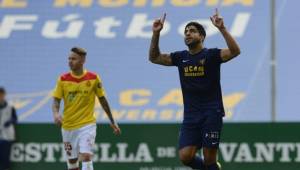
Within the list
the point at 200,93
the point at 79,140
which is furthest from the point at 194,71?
the point at 79,140

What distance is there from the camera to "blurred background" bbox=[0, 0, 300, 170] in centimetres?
2045

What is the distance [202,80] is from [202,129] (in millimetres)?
537

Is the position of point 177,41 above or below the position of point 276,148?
above

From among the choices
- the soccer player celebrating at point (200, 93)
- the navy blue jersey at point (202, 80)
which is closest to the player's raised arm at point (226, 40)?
the soccer player celebrating at point (200, 93)

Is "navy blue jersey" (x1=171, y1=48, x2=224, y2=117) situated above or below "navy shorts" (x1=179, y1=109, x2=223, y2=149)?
above

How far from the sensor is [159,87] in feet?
68.6

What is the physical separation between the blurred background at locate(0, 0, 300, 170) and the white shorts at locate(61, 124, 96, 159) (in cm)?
716

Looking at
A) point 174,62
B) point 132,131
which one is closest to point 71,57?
point 174,62

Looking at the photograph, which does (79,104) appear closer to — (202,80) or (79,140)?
(79,140)

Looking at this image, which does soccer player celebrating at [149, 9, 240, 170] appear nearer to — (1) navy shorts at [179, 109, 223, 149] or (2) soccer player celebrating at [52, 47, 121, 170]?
(1) navy shorts at [179, 109, 223, 149]

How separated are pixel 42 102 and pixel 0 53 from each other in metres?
1.50

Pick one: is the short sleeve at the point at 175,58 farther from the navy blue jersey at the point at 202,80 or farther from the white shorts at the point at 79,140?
the white shorts at the point at 79,140

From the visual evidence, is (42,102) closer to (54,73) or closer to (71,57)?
(54,73)

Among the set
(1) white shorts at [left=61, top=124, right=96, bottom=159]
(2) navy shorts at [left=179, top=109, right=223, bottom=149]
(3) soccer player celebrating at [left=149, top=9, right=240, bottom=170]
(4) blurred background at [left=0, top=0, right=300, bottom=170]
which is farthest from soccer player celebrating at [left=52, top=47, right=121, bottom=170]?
(4) blurred background at [left=0, top=0, right=300, bottom=170]
